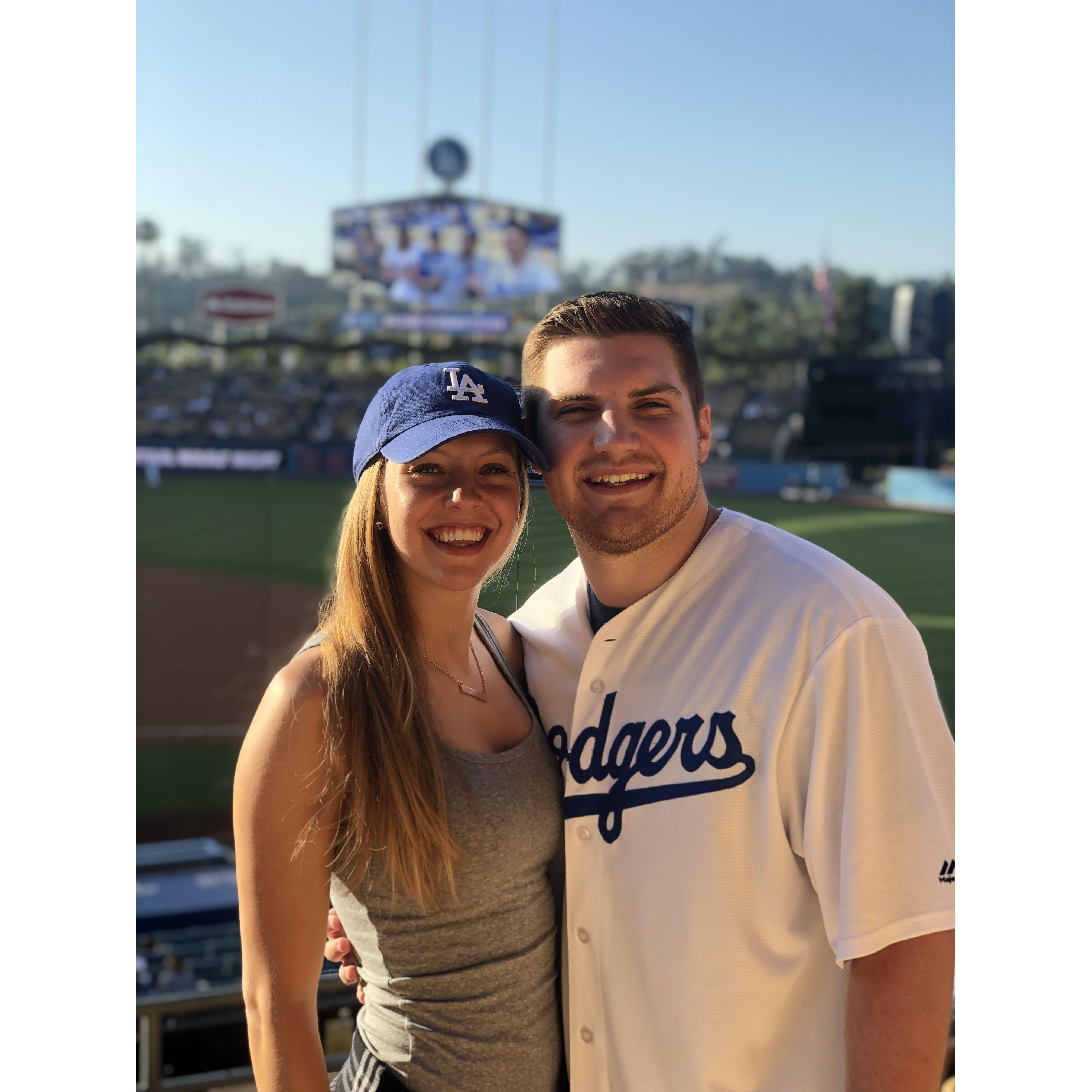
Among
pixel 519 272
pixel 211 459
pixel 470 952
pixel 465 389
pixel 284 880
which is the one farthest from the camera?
pixel 519 272

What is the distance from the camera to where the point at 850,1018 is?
1.68m

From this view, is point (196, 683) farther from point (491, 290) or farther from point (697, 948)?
point (491, 290)

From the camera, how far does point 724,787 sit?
1.72 meters

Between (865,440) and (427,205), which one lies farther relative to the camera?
(427,205)

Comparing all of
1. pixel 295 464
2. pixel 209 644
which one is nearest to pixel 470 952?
pixel 209 644

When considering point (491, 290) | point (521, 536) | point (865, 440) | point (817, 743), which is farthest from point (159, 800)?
point (491, 290)

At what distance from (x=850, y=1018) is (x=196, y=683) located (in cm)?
→ 1669

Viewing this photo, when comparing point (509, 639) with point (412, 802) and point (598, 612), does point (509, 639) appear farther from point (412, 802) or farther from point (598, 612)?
point (412, 802)

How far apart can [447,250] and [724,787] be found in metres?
38.0

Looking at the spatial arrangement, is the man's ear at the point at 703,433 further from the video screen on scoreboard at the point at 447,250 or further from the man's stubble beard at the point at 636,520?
the video screen on scoreboard at the point at 447,250

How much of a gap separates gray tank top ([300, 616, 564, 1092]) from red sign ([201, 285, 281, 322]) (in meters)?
38.6

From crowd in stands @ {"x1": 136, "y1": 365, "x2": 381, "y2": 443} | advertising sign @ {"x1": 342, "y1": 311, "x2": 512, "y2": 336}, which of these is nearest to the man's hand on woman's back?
crowd in stands @ {"x1": 136, "y1": 365, "x2": 381, "y2": 443}

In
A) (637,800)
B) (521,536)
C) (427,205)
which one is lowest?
(637,800)
